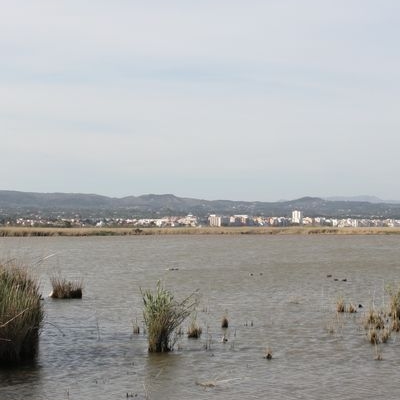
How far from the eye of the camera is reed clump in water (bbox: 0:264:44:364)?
13234 millimetres

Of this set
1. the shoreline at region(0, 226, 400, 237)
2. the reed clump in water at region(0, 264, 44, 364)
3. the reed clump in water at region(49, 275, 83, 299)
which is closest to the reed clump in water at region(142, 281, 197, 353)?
the reed clump in water at region(0, 264, 44, 364)

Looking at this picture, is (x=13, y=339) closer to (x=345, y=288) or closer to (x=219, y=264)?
(x=345, y=288)

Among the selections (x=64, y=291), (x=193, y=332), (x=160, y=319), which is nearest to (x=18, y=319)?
(x=160, y=319)

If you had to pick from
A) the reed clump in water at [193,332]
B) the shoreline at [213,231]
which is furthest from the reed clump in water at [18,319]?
the shoreline at [213,231]

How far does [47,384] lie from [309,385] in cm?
414

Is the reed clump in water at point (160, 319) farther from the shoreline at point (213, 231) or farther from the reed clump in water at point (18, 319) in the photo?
the shoreline at point (213, 231)

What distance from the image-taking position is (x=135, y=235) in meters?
98.9

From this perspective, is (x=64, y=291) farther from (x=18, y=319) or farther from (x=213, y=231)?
(x=213, y=231)

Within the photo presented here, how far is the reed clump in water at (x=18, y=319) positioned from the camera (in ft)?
43.4

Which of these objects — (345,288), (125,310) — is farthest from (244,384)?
(345,288)

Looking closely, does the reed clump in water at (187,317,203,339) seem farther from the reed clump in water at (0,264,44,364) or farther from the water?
the reed clump in water at (0,264,44,364)

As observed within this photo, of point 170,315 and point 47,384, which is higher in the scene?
point 170,315

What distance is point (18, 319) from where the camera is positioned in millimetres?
13336

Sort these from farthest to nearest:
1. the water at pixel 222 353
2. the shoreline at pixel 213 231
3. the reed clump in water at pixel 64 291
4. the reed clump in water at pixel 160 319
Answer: the shoreline at pixel 213 231 → the reed clump in water at pixel 64 291 → the reed clump in water at pixel 160 319 → the water at pixel 222 353
